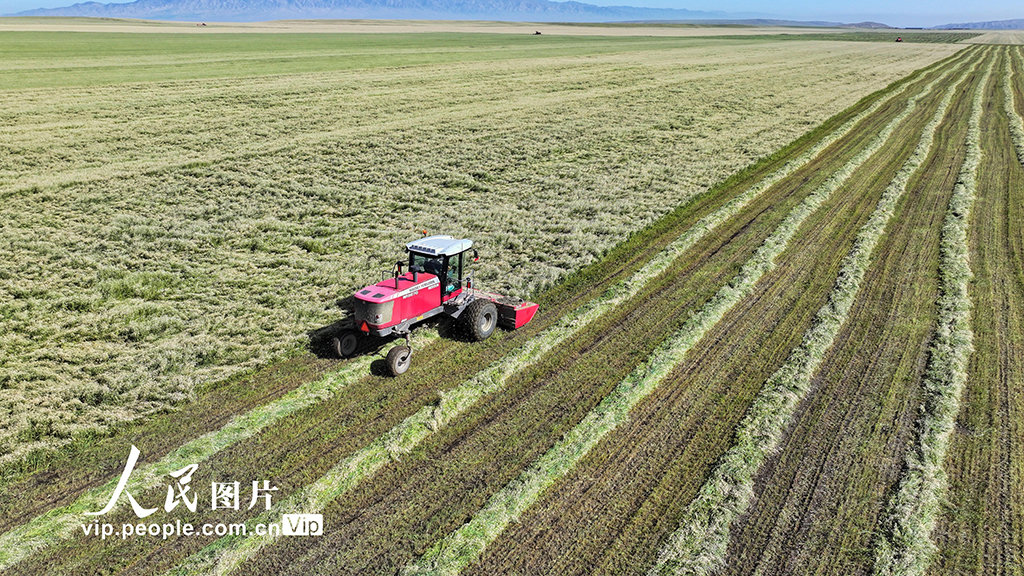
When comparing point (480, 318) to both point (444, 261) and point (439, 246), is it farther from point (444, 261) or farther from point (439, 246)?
point (439, 246)

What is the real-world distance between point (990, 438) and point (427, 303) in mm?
9361

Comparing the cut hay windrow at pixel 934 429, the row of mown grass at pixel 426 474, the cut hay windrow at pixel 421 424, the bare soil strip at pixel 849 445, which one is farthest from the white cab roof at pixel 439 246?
the cut hay windrow at pixel 934 429

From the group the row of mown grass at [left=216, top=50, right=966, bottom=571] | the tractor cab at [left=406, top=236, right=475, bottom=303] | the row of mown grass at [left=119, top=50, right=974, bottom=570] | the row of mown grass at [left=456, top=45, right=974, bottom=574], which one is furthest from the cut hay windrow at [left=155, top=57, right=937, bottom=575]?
the row of mown grass at [left=456, top=45, right=974, bottom=574]

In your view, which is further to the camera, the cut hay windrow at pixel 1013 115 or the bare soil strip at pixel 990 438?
the cut hay windrow at pixel 1013 115

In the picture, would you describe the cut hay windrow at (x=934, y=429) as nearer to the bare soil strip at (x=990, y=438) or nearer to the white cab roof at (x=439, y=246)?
the bare soil strip at (x=990, y=438)

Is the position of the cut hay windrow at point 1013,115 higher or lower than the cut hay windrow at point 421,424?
higher

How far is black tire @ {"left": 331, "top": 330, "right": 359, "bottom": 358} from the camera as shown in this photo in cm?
1091

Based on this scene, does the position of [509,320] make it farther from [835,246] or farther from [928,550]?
[835,246]

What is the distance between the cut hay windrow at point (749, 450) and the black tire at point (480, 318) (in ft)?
16.5

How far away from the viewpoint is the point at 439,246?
1148cm

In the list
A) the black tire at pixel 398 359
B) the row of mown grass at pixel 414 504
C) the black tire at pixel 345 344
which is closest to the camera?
the row of mown grass at pixel 414 504

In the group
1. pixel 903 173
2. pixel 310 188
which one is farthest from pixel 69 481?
pixel 903 173

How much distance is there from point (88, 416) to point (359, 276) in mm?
6718

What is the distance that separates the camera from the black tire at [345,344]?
35.8 ft
